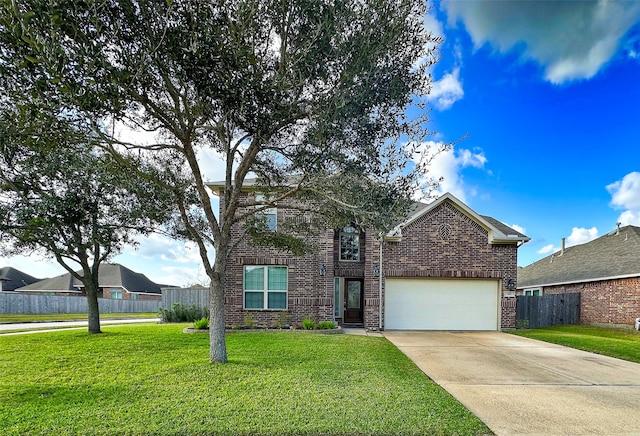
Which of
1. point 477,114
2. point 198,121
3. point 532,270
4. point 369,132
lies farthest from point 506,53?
point 532,270

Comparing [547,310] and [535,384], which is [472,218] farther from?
[535,384]

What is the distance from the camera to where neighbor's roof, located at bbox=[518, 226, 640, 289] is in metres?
17.0

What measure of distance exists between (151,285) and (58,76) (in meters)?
40.8

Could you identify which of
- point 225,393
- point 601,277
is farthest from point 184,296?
point 601,277

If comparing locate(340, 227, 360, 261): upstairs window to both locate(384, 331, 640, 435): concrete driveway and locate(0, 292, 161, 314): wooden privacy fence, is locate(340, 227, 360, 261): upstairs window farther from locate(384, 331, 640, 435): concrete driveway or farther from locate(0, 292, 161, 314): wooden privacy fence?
locate(0, 292, 161, 314): wooden privacy fence

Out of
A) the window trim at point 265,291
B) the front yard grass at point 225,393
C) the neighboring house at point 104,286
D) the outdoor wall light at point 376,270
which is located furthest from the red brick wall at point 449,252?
the neighboring house at point 104,286

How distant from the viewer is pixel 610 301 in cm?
1691

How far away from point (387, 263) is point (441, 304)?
2.65m

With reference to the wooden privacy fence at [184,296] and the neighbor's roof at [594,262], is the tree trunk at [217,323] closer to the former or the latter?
the wooden privacy fence at [184,296]

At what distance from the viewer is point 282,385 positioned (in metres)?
5.84

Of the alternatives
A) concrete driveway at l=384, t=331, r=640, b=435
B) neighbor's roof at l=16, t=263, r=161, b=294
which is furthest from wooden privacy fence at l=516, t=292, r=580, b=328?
neighbor's roof at l=16, t=263, r=161, b=294

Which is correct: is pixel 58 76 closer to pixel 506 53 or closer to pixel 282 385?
pixel 282 385

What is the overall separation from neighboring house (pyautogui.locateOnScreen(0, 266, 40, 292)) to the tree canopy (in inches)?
1509

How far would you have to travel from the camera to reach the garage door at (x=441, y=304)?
46.4 ft
